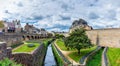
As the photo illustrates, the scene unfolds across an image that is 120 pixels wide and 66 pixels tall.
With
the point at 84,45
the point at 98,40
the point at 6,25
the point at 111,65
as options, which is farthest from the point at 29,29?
the point at 111,65

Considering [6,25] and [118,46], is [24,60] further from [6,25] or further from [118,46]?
[6,25]

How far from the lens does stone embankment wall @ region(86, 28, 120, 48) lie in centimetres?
5151

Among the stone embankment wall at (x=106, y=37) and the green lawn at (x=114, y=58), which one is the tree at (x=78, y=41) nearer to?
the green lawn at (x=114, y=58)

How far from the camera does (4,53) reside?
60.1 ft

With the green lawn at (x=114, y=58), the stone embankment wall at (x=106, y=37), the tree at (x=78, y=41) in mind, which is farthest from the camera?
the stone embankment wall at (x=106, y=37)

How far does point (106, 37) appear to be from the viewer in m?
57.1

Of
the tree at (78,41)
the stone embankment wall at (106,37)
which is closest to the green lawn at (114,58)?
the tree at (78,41)

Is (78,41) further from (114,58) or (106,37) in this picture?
(106,37)

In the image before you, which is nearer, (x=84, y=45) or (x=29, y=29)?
(x=84, y=45)

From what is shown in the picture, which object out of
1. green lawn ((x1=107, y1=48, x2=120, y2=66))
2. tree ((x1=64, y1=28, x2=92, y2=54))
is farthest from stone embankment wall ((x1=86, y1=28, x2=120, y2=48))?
tree ((x1=64, y1=28, x2=92, y2=54))

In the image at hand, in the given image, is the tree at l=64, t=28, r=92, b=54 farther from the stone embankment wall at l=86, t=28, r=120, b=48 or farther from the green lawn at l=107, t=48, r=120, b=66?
the stone embankment wall at l=86, t=28, r=120, b=48

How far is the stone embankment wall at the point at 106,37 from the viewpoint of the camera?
51.5 m

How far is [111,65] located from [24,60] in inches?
529

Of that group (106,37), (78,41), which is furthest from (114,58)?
(106,37)
